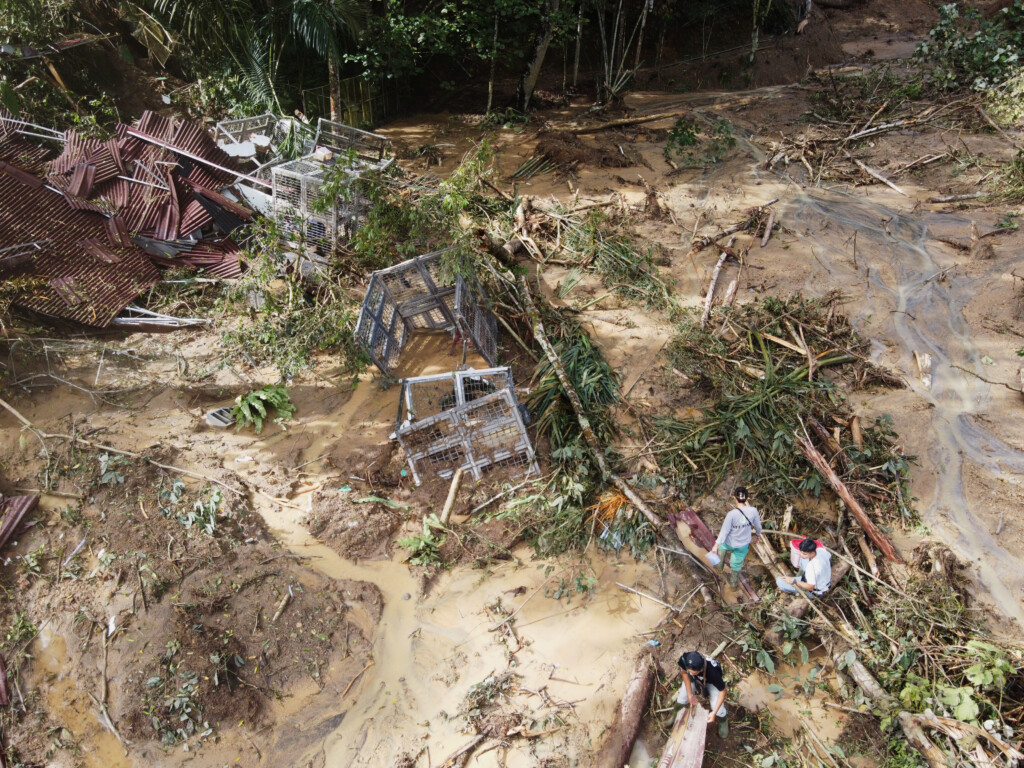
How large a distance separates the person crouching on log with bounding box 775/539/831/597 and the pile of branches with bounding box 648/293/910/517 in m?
0.94

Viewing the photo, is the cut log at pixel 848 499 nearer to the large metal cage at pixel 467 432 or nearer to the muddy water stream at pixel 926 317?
the muddy water stream at pixel 926 317

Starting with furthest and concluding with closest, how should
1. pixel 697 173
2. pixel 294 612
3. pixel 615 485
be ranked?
pixel 697 173 < pixel 615 485 < pixel 294 612

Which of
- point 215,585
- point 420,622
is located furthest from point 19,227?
point 420,622

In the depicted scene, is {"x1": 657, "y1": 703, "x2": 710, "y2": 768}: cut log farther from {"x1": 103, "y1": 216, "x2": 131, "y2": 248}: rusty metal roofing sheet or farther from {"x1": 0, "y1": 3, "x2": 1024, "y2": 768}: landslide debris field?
{"x1": 103, "y1": 216, "x2": 131, "y2": 248}: rusty metal roofing sheet

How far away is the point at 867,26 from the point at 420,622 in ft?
65.7

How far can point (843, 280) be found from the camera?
8141mm

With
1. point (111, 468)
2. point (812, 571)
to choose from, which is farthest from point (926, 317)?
point (111, 468)

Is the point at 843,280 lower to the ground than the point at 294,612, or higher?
higher

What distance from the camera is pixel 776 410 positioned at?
6.23 metres

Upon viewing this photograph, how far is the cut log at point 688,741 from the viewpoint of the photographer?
4020mm

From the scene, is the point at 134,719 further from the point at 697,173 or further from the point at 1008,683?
the point at 697,173

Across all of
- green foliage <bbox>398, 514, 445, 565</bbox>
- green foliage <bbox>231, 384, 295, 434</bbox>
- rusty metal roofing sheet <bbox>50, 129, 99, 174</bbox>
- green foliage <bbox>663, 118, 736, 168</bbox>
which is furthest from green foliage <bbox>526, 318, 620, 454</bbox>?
rusty metal roofing sheet <bbox>50, 129, 99, 174</bbox>

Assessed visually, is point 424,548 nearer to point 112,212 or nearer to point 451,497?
point 451,497

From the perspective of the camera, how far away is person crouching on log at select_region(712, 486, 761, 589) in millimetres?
4941
